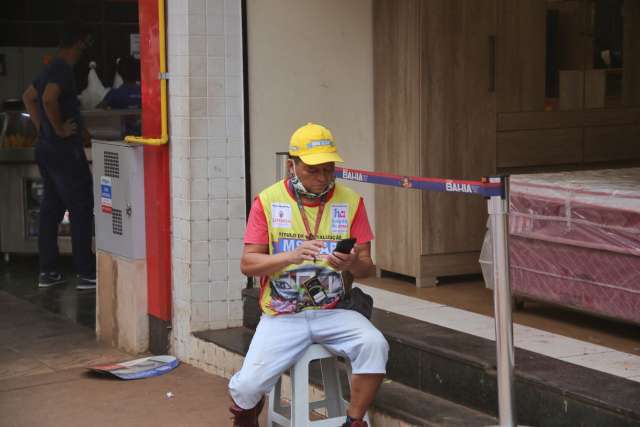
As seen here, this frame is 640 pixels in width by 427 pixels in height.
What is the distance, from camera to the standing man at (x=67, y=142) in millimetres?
9000

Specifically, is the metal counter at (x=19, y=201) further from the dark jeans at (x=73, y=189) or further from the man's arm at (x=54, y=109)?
the man's arm at (x=54, y=109)

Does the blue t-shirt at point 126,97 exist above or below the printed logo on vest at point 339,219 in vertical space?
above

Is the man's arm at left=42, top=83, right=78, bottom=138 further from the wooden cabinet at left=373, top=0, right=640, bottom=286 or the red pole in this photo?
the wooden cabinet at left=373, top=0, right=640, bottom=286

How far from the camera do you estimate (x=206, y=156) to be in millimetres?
6586

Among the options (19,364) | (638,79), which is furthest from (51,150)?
(638,79)

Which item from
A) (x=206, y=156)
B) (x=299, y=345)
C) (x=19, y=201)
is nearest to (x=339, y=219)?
(x=299, y=345)

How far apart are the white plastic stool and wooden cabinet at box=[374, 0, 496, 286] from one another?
205 centimetres

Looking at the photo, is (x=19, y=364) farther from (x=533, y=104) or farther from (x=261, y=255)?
(x=533, y=104)

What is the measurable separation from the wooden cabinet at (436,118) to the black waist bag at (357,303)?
6.62 feet

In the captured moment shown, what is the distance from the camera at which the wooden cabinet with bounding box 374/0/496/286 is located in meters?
6.88

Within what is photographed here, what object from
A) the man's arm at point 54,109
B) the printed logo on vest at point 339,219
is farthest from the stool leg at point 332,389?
the man's arm at point 54,109

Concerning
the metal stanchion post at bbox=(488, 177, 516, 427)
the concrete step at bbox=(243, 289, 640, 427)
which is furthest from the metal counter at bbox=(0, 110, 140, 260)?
the metal stanchion post at bbox=(488, 177, 516, 427)

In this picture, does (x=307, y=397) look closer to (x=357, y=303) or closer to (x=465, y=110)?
(x=357, y=303)

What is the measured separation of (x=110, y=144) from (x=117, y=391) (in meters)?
1.73
